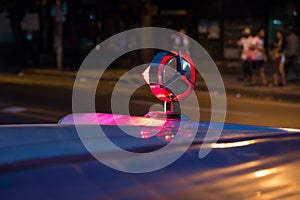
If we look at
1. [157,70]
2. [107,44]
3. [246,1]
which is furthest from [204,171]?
[107,44]

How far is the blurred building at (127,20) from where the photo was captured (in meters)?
23.3

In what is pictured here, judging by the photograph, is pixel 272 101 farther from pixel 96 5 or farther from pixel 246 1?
pixel 96 5

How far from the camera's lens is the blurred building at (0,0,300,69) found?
76.3 feet

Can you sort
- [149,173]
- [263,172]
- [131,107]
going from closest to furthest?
[149,173] < [263,172] < [131,107]

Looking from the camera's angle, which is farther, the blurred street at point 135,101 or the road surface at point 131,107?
the blurred street at point 135,101

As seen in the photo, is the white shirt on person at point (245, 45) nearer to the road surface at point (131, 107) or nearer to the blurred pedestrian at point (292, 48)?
the blurred pedestrian at point (292, 48)

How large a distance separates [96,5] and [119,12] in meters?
1.88

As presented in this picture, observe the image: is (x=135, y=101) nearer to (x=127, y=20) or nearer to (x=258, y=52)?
(x=258, y=52)

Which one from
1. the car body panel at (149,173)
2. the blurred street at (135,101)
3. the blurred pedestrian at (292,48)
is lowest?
the blurred street at (135,101)

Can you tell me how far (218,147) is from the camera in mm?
2439

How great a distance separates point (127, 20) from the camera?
26.1 meters

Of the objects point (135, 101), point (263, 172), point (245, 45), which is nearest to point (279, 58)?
point (245, 45)

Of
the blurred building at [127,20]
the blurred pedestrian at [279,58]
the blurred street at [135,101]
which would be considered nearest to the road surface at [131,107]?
the blurred street at [135,101]

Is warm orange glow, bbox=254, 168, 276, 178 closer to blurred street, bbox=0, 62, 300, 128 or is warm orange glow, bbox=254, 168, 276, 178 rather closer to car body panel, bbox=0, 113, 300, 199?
car body panel, bbox=0, 113, 300, 199
